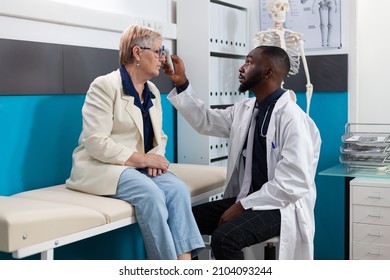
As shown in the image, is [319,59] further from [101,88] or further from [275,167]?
[101,88]

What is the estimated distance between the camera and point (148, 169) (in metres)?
2.61

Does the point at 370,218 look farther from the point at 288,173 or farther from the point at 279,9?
the point at 279,9

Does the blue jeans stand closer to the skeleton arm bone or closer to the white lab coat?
the white lab coat

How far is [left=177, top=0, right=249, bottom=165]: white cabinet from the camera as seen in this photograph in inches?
136

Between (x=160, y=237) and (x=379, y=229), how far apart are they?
140cm

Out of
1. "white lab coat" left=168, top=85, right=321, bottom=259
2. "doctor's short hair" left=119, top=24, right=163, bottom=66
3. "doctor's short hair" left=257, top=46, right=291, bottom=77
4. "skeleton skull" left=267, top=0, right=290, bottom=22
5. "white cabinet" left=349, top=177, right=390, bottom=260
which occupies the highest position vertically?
"skeleton skull" left=267, top=0, right=290, bottom=22

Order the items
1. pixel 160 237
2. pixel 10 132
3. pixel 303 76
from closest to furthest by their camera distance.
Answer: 1. pixel 160 237
2. pixel 10 132
3. pixel 303 76

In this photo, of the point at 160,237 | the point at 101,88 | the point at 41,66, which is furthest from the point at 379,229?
the point at 41,66

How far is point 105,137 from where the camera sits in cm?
249

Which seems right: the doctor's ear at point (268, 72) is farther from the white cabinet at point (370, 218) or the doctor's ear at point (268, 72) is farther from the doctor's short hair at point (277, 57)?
the white cabinet at point (370, 218)

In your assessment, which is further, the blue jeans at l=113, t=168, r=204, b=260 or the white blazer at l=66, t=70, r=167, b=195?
the white blazer at l=66, t=70, r=167, b=195

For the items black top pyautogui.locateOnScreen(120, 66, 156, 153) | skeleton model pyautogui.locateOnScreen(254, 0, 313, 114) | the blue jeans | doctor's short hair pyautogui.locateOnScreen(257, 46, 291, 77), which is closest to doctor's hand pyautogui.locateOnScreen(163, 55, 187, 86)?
black top pyautogui.locateOnScreen(120, 66, 156, 153)

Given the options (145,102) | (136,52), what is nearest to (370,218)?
(145,102)

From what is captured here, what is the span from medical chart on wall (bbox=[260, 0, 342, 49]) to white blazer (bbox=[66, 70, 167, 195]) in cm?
158
